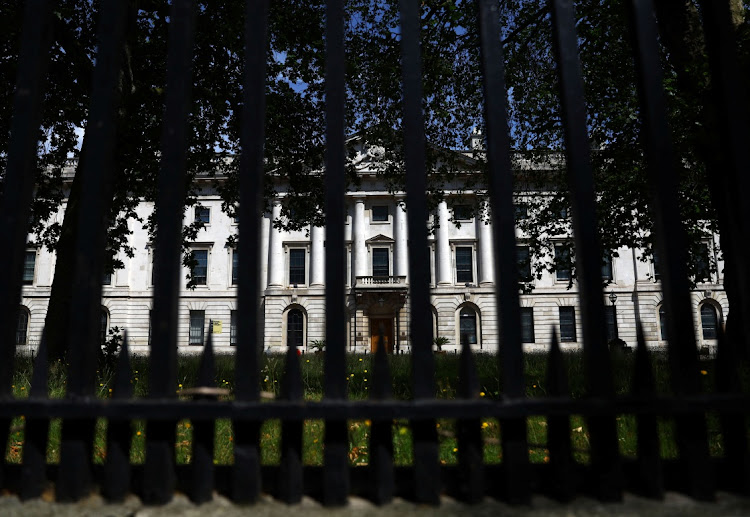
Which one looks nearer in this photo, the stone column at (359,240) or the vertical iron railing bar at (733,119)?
the vertical iron railing bar at (733,119)

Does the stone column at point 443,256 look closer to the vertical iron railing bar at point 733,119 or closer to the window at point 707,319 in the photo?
the window at point 707,319

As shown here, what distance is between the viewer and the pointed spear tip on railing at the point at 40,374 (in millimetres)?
1337

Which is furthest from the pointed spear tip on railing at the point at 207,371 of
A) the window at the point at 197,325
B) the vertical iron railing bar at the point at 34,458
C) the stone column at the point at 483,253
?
the window at the point at 197,325

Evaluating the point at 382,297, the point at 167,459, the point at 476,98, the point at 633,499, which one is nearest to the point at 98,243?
the point at 167,459

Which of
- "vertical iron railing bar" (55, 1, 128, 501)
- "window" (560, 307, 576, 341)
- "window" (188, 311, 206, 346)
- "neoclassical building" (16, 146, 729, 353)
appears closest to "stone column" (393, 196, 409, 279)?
"neoclassical building" (16, 146, 729, 353)

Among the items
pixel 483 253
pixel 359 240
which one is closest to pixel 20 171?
pixel 359 240

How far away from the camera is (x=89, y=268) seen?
128 cm

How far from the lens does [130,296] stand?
34406 mm

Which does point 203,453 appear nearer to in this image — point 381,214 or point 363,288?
point 363,288

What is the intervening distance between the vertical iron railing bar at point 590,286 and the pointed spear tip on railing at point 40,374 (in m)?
1.32

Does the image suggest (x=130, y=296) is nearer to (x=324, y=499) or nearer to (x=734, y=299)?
(x=734, y=299)

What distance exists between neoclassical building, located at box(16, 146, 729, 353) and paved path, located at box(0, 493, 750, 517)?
1268 inches

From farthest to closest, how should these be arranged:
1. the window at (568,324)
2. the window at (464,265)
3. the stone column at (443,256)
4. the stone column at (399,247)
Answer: the window at (464,265), the stone column at (399,247), the stone column at (443,256), the window at (568,324)

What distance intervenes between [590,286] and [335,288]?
0.60m
